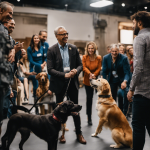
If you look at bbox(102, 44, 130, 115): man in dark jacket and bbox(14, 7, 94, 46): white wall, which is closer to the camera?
bbox(102, 44, 130, 115): man in dark jacket

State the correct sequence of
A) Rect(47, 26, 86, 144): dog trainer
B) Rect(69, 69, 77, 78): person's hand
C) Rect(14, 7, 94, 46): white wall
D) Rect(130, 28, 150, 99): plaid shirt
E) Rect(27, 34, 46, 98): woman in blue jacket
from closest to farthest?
Rect(130, 28, 150, 99): plaid shirt → Rect(69, 69, 77, 78): person's hand → Rect(47, 26, 86, 144): dog trainer → Rect(27, 34, 46, 98): woman in blue jacket → Rect(14, 7, 94, 46): white wall

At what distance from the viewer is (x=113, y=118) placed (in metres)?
3.20

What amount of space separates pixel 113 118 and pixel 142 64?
139 cm

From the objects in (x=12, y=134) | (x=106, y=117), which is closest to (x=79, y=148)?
(x=106, y=117)

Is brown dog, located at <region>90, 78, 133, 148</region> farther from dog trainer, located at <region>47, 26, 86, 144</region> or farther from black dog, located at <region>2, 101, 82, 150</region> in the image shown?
black dog, located at <region>2, 101, 82, 150</region>

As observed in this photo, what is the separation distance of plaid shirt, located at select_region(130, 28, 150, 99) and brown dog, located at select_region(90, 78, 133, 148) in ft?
3.46

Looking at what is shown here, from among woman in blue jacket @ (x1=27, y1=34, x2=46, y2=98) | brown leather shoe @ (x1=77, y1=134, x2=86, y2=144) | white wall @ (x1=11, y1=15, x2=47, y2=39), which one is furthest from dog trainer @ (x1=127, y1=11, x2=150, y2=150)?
white wall @ (x1=11, y1=15, x2=47, y2=39)

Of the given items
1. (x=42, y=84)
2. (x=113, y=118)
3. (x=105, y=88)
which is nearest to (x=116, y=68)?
(x=105, y=88)

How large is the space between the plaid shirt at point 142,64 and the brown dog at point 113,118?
1055 mm

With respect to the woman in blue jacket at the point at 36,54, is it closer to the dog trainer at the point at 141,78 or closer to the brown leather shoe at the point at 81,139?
the brown leather shoe at the point at 81,139

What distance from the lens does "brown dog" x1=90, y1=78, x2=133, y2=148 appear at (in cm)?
298

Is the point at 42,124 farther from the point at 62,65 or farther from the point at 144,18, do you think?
the point at 144,18

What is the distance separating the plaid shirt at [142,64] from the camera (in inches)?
81.7

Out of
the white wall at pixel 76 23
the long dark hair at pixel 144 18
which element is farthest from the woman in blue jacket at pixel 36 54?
the white wall at pixel 76 23
